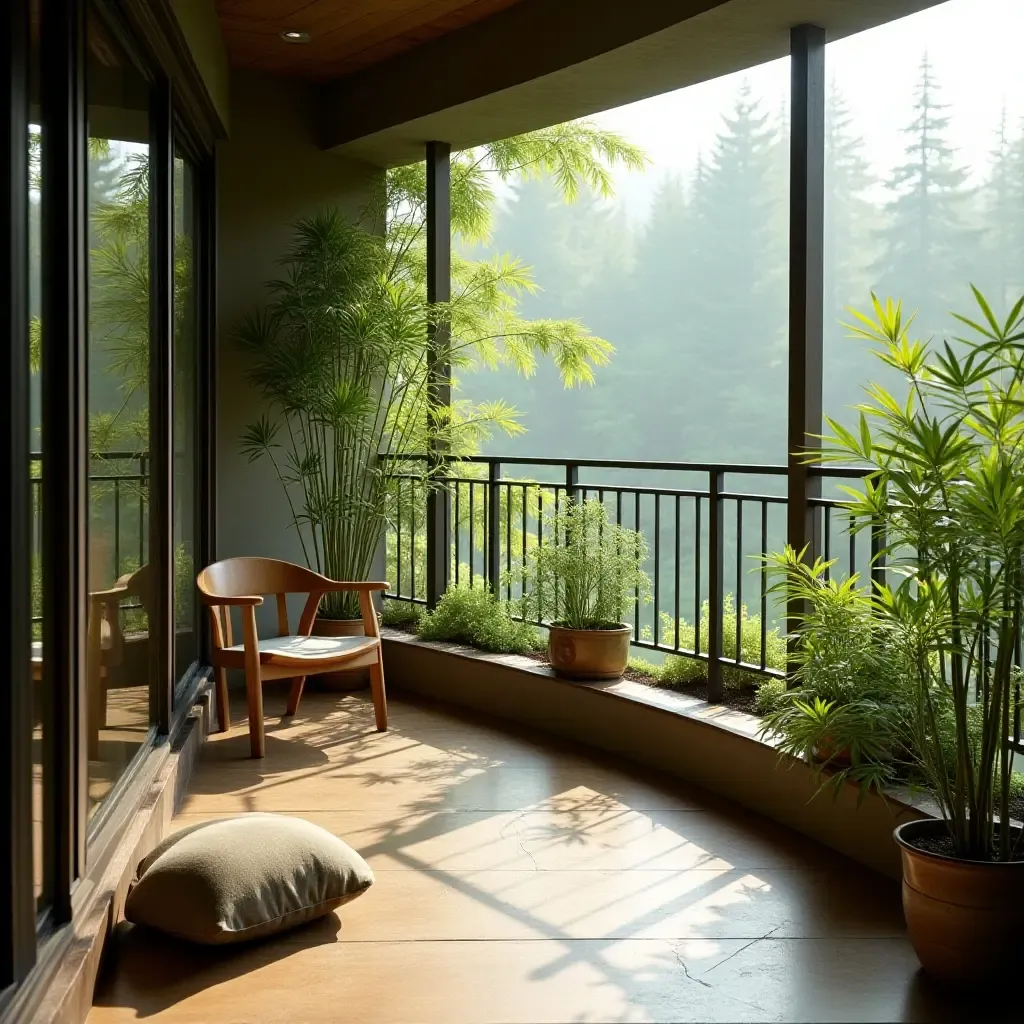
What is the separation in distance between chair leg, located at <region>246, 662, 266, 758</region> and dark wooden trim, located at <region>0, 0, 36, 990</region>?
225cm

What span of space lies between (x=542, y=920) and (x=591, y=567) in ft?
6.48

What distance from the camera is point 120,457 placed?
3.05 meters

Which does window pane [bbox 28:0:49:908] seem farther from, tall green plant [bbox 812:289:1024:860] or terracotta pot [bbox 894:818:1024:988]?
terracotta pot [bbox 894:818:1024:988]

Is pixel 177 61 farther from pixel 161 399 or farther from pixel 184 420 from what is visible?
pixel 184 420

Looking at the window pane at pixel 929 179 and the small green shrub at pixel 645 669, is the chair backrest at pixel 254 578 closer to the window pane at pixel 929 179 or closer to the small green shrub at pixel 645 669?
the small green shrub at pixel 645 669

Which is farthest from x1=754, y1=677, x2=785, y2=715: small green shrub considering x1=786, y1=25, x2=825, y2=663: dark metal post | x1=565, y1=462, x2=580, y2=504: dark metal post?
x1=565, y1=462, x2=580, y2=504: dark metal post

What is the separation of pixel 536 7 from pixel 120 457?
265cm

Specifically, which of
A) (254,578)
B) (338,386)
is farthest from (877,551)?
(338,386)

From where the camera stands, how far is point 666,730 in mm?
4152

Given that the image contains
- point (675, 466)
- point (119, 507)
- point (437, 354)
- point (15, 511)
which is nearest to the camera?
point (15, 511)

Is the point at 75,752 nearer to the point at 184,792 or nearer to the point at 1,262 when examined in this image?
the point at 1,262

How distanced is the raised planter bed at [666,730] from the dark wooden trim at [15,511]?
1922mm

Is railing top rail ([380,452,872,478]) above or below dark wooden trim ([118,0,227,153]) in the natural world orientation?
below

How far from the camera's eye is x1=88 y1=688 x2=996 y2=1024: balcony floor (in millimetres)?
2393
